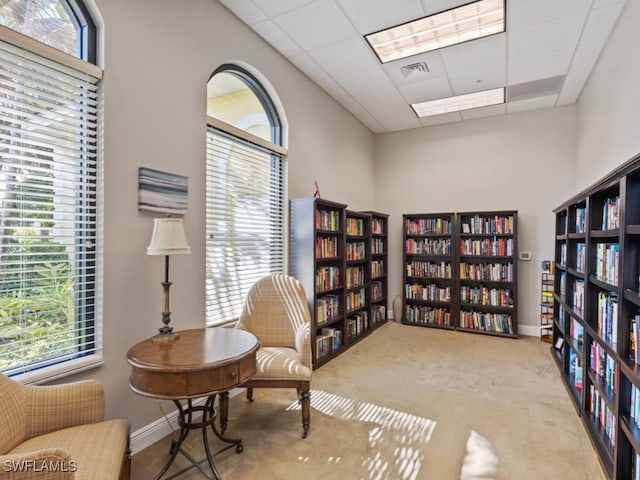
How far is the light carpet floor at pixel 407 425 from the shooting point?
1.95 meters

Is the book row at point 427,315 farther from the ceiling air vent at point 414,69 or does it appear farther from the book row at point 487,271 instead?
the ceiling air vent at point 414,69

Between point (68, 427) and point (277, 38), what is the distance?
326cm

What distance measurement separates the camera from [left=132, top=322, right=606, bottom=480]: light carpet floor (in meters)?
1.95

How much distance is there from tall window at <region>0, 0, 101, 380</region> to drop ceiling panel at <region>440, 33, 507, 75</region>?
311 cm

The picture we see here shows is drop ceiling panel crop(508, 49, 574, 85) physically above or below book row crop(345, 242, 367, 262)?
above

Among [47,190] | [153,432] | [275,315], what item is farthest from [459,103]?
[153,432]

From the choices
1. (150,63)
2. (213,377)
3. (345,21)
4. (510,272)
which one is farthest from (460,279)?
(150,63)

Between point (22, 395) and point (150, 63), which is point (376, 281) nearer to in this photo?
point (150, 63)

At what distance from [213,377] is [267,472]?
0.74 m

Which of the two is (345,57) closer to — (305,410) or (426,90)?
(426,90)

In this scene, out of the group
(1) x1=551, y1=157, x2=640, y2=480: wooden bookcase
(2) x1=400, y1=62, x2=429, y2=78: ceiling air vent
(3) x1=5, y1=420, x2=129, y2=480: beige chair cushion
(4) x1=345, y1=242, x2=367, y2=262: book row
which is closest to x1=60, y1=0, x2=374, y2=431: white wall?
(3) x1=5, y1=420, x2=129, y2=480: beige chair cushion

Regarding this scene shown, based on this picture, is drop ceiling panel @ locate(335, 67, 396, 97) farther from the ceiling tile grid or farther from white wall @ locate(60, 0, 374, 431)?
white wall @ locate(60, 0, 374, 431)

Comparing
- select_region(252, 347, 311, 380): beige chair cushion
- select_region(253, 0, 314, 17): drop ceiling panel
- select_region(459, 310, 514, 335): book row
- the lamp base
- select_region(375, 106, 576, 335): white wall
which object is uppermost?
select_region(253, 0, 314, 17): drop ceiling panel

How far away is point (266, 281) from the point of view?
9.09 ft
